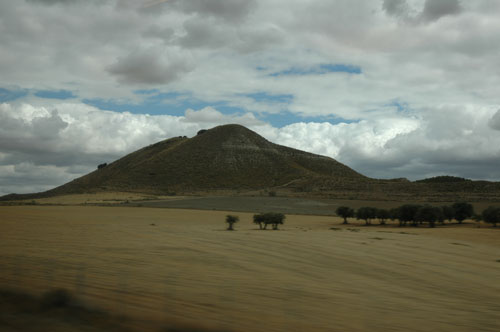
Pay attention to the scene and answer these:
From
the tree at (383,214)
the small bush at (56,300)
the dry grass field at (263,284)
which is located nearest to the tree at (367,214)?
the tree at (383,214)

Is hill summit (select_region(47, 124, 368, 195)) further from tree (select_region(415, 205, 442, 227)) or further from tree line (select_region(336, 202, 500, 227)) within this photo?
tree (select_region(415, 205, 442, 227))

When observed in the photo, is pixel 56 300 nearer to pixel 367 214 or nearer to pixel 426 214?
pixel 426 214

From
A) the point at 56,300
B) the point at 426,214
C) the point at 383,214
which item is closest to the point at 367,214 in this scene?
the point at 383,214

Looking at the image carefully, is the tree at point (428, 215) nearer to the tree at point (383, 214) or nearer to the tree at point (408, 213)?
the tree at point (408, 213)

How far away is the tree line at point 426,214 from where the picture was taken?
4903 centimetres

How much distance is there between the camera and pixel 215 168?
14162cm

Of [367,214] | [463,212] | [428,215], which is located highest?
[463,212]

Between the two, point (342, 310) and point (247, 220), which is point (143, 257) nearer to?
point (342, 310)

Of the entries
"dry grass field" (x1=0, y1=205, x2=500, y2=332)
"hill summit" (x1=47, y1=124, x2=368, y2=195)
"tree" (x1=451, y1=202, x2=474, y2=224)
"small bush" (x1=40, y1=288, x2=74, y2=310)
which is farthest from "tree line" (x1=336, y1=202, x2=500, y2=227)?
"hill summit" (x1=47, y1=124, x2=368, y2=195)

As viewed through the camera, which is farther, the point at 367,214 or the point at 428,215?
the point at 367,214

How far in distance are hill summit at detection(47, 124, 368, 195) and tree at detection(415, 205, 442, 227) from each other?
57.9 m

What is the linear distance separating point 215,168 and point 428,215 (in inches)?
3811

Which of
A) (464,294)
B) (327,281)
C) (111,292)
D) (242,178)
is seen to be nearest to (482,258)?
(464,294)

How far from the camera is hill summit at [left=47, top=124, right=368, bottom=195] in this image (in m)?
128
